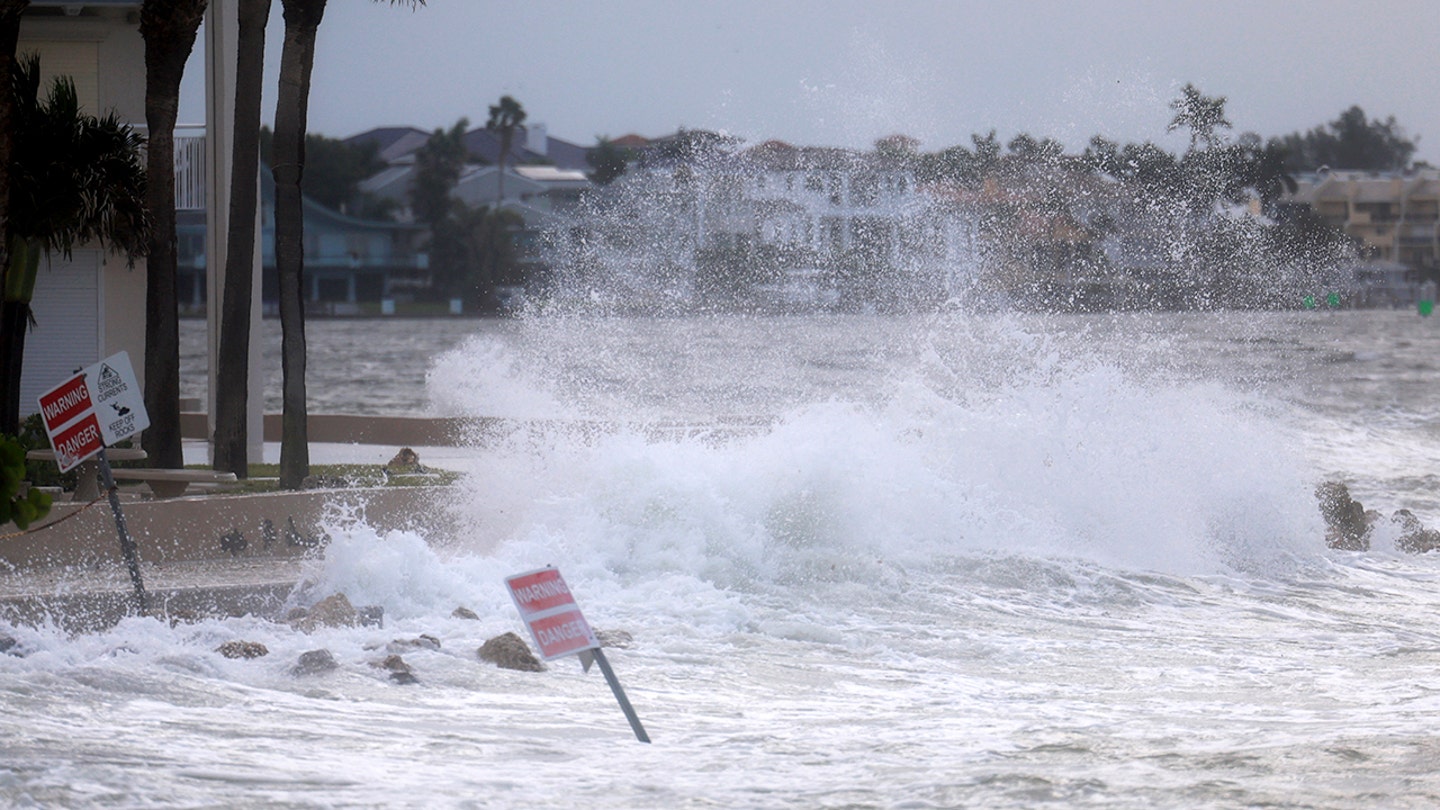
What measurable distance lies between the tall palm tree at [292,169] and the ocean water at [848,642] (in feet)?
6.54

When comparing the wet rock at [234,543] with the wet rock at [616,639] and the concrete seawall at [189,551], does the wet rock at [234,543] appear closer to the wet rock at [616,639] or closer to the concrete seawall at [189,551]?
the concrete seawall at [189,551]

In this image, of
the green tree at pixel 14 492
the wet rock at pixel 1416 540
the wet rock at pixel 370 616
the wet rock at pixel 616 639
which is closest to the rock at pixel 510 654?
the wet rock at pixel 616 639

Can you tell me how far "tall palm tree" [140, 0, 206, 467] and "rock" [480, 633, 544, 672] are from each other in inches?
238

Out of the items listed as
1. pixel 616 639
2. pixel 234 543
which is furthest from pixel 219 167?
pixel 616 639

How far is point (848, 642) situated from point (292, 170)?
740 centimetres

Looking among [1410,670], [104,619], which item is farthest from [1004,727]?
[104,619]

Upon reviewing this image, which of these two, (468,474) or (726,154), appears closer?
(468,474)

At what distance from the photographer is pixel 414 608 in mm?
10641

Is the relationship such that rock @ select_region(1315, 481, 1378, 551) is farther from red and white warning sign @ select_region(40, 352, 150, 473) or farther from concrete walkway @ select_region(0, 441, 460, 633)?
red and white warning sign @ select_region(40, 352, 150, 473)

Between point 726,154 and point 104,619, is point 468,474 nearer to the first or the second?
point 104,619

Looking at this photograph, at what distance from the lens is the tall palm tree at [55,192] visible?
14930mm

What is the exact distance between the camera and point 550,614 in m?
6.52

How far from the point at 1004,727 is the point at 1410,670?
3199 mm

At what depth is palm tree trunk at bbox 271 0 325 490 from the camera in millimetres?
14625
